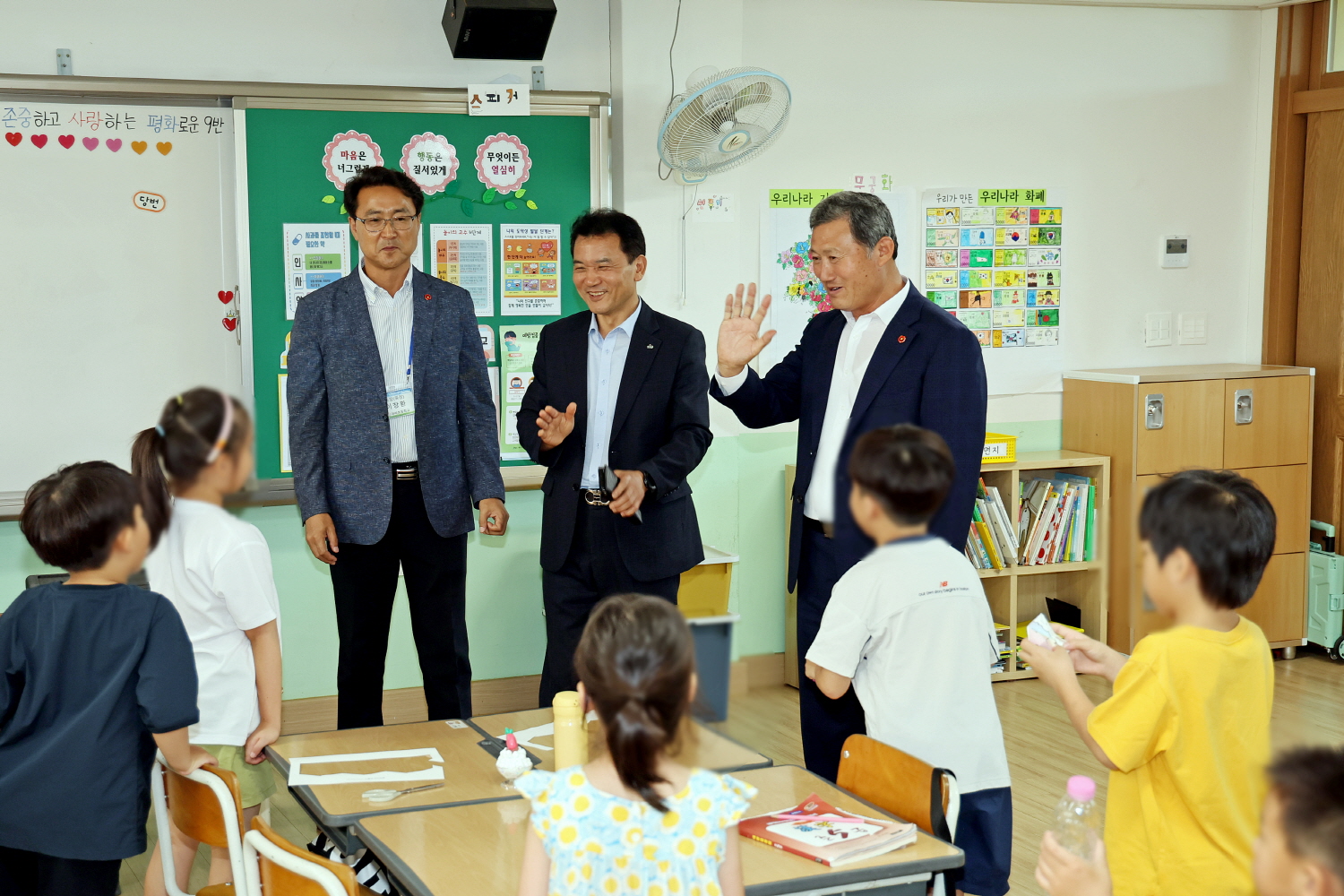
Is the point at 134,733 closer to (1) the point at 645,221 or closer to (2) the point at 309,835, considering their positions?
(2) the point at 309,835

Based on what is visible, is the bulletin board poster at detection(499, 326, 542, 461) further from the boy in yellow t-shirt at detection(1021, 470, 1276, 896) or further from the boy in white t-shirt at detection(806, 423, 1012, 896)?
the boy in yellow t-shirt at detection(1021, 470, 1276, 896)

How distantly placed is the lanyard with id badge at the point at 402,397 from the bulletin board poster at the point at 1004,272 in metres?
2.77

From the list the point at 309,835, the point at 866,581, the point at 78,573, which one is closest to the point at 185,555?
the point at 866,581

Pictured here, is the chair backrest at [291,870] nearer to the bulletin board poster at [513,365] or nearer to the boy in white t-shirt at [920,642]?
the boy in white t-shirt at [920,642]

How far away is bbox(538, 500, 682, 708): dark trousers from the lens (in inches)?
122

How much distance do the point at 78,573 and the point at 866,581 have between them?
3.48 ft

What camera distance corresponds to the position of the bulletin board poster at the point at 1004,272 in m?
5.02

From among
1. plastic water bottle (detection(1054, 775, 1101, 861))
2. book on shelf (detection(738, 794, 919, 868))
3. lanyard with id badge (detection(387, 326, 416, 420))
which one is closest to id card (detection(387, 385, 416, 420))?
lanyard with id badge (detection(387, 326, 416, 420))

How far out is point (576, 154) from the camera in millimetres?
4414

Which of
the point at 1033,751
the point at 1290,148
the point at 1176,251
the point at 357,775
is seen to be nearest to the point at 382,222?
the point at 357,775

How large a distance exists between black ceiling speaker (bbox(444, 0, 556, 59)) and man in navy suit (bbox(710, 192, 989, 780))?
5.58 feet

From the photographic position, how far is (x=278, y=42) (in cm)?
409

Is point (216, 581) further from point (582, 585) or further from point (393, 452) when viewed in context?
point (582, 585)

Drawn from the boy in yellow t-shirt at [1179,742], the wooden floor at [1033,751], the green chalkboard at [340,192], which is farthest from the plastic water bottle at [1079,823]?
the green chalkboard at [340,192]
